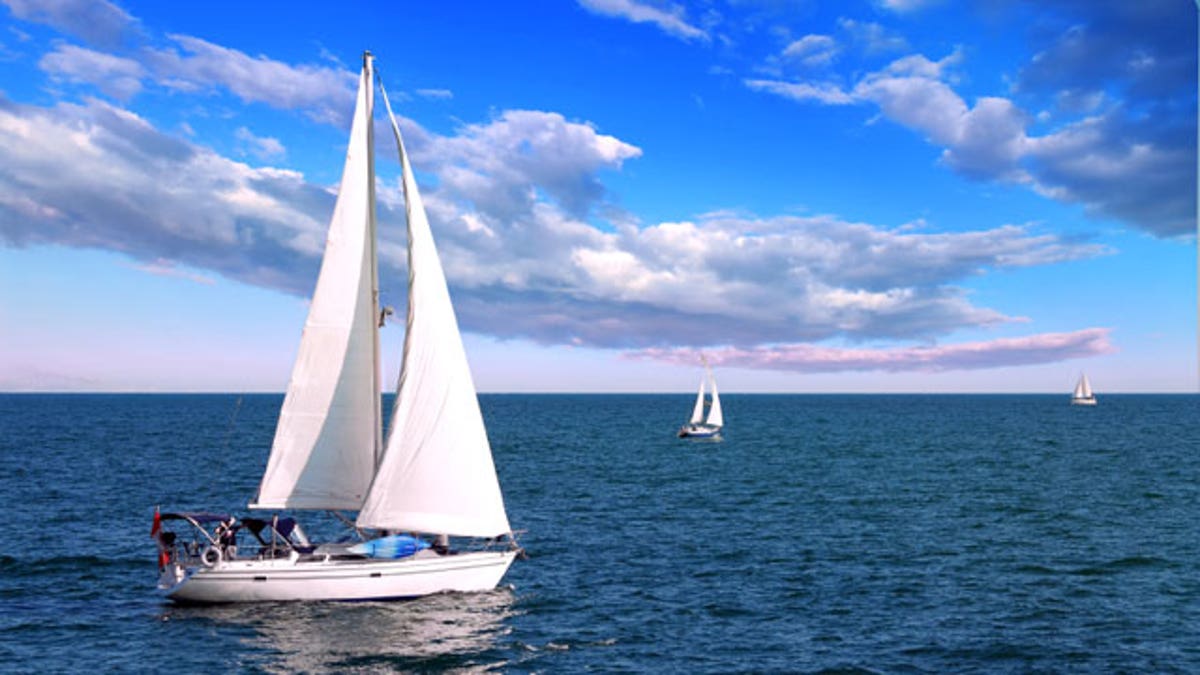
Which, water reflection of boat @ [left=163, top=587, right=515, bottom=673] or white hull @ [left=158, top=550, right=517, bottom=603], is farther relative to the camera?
white hull @ [left=158, top=550, right=517, bottom=603]

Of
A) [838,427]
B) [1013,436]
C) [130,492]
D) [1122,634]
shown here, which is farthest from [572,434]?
[1122,634]

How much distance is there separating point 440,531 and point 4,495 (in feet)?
147

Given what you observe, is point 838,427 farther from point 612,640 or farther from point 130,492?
point 612,640

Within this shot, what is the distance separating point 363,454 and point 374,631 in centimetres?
607

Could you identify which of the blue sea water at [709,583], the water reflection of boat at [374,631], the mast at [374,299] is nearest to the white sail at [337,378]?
the mast at [374,299]

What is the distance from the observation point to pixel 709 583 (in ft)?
112

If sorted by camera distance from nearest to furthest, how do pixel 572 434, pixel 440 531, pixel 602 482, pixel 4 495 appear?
1. pixel 440 531
2. pixel 4 495
3. pixel 602 482
4. pixel 572 434

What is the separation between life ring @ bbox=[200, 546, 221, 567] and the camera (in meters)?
29.2

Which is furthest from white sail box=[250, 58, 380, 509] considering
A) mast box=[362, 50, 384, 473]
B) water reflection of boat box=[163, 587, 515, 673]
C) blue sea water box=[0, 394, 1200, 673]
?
blue sea water box=[0, 394, 1200, 673]

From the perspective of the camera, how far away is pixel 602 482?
2719 inches

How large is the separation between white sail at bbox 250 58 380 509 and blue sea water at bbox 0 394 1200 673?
13.5 ft

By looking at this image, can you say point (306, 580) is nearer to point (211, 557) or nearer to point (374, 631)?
point (374, 631)

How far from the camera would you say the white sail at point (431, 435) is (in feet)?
96.8

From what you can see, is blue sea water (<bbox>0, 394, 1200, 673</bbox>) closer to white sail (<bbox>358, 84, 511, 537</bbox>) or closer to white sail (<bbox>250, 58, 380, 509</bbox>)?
white sail (<bbox>358, 84, 511, 537</bbox>)
